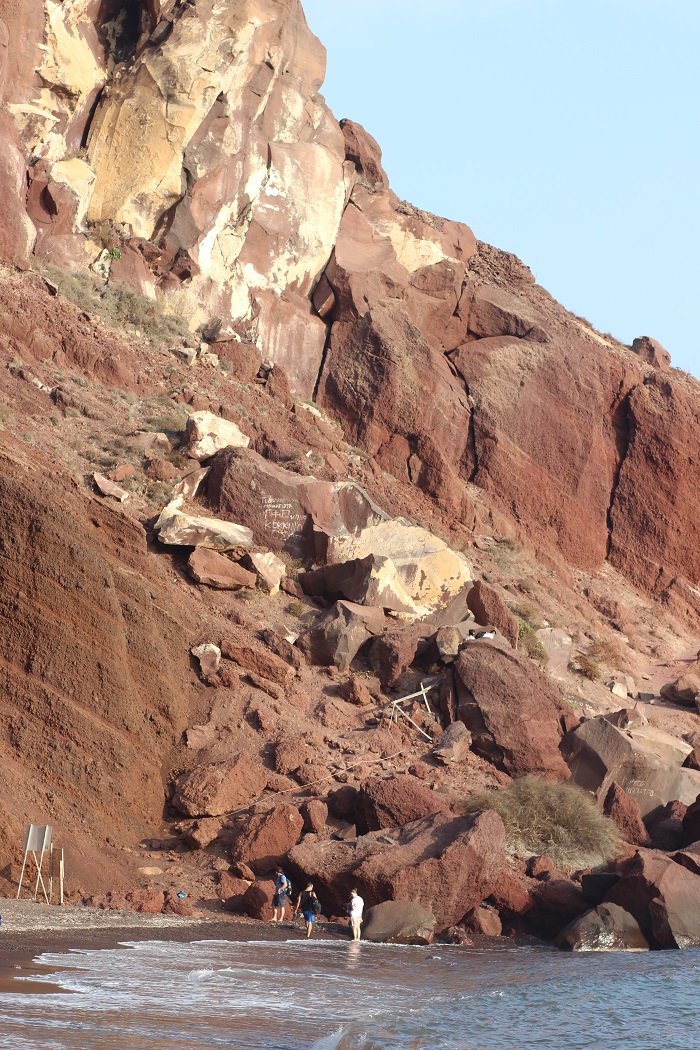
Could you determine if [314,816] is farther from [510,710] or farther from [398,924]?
[510,710]

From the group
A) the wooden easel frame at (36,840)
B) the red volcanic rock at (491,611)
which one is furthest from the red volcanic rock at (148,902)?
the red volcanic rock at (491,611)

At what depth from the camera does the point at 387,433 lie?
32.2 meters

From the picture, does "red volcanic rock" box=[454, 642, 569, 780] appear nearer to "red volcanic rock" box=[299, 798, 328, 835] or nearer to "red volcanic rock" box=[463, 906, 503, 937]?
"red volcanic rock" box=[299, 798, 328, 835]

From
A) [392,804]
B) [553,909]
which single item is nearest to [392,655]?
[392,804]

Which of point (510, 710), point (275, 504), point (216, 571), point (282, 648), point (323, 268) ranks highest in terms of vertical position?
point (323, 268)

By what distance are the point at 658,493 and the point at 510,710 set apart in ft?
56.5

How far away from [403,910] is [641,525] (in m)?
22.0

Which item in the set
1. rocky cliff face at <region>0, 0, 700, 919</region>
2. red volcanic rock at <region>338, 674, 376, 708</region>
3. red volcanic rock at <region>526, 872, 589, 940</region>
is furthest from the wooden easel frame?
red volcanic rock at <region>338, 674, 376, 708</region>

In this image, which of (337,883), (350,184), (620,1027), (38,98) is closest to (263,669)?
(337,883)

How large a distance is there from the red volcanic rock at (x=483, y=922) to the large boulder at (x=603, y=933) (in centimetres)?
81

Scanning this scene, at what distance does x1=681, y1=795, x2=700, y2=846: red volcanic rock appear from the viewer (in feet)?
60.3

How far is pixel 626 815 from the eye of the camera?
19.1 metres

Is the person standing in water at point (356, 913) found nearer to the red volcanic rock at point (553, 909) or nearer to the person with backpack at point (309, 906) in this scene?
the person with backpack at point (309, 906)

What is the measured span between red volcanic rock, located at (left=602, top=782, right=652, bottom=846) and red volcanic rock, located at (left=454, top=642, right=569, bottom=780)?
2.68ft
